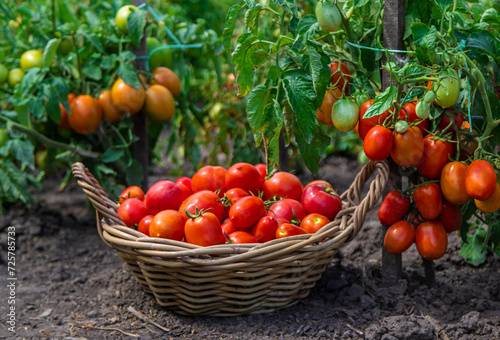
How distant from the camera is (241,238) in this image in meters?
1.47

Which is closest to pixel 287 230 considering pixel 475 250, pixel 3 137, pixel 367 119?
pixel 367 119

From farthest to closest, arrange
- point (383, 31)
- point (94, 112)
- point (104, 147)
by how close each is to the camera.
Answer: point (104, 147)
point (94, 112)
point (383, 31)

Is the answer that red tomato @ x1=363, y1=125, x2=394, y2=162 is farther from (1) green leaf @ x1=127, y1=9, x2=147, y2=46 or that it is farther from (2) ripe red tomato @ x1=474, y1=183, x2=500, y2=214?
(1) green leaf @ x1=127, y1=9, x2=147, y2=46

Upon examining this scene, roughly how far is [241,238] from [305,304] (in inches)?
14.4

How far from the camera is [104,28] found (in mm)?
2512

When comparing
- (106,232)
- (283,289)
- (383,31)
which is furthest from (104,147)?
(383,31)

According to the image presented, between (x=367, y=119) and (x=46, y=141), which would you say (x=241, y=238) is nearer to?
(x=367, y=119)

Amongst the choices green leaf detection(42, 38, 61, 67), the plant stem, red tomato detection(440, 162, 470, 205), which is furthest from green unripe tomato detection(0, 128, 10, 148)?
red tomato detection(440, 162, 470, 205)

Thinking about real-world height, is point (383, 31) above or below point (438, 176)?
above

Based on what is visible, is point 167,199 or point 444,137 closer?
point 444,137

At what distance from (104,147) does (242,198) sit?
120 cm

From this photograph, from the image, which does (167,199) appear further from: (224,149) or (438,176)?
(224,149)

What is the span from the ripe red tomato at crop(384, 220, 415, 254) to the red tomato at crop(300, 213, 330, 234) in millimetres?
218

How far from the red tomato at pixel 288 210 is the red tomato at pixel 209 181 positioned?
8.5 inches
